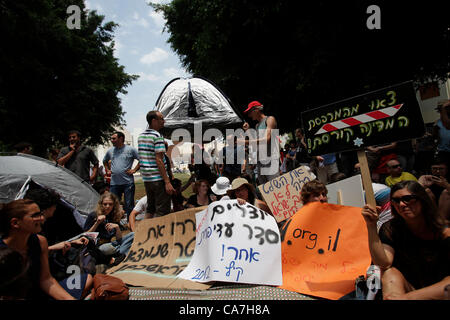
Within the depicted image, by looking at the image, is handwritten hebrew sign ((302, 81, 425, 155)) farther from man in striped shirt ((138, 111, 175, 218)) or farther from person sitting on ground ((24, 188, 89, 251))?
person sitting on ground ((24, 188, 89, 251))

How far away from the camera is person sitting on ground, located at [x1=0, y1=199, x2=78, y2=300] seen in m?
1.96

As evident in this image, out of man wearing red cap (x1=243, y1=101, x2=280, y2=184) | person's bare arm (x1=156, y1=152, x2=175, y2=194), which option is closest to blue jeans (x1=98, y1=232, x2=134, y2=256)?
person's bare arm (x1=156, y1=152, x2=175, y2=194)

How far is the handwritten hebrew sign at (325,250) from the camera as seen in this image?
2314 mm

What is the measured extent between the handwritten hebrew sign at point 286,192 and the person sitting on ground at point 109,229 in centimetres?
188

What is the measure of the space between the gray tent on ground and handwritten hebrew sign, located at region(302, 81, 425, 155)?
134 inches

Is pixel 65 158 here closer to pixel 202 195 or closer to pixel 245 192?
pixel 202 195

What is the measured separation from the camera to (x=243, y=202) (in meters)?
2.95

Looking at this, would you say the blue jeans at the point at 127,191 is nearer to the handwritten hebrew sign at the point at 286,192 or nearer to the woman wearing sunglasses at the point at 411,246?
the handwritten hebrew sign at the point at 286,192

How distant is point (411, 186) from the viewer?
1.97 m

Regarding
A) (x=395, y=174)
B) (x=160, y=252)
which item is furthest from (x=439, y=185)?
(x=160, y=252)

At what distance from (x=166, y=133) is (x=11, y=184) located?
306 cm

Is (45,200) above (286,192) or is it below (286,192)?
below

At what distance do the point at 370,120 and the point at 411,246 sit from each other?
100cm
